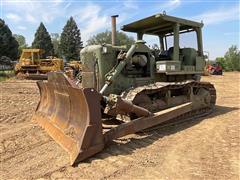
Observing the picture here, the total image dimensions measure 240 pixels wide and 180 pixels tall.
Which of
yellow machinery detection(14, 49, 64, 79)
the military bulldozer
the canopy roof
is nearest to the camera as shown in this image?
the military bulldozer

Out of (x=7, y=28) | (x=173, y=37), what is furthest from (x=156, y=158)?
(x=7, y=28)

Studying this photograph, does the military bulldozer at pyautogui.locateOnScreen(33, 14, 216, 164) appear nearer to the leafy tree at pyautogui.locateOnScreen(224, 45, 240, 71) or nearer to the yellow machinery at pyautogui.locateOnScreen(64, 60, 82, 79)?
the yellow machinery at pyautogui.locateOnScreen(64, 60, 82, 79)

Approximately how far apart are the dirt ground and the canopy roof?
264 cm

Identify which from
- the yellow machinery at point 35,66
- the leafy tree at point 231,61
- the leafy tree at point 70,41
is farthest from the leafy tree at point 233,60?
the yellow machinery at point 35,66

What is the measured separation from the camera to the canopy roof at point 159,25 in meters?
7.79

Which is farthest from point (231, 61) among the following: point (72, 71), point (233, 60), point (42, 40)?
point (72, 71)

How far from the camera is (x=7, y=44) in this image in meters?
51.1

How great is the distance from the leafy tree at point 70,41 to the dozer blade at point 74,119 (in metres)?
60.7

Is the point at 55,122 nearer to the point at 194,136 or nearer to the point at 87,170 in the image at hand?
the point at 87,170

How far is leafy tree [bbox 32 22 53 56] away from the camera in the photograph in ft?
217

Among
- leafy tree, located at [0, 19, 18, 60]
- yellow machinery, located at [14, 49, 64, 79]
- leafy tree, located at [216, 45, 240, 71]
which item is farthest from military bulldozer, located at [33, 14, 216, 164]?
leafy tree, located at [216, 45, 240, 71]

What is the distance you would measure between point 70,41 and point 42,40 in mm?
6257

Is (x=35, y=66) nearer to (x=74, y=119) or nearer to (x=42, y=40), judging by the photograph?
(x=74, y=119)

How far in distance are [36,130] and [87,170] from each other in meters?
2.66
